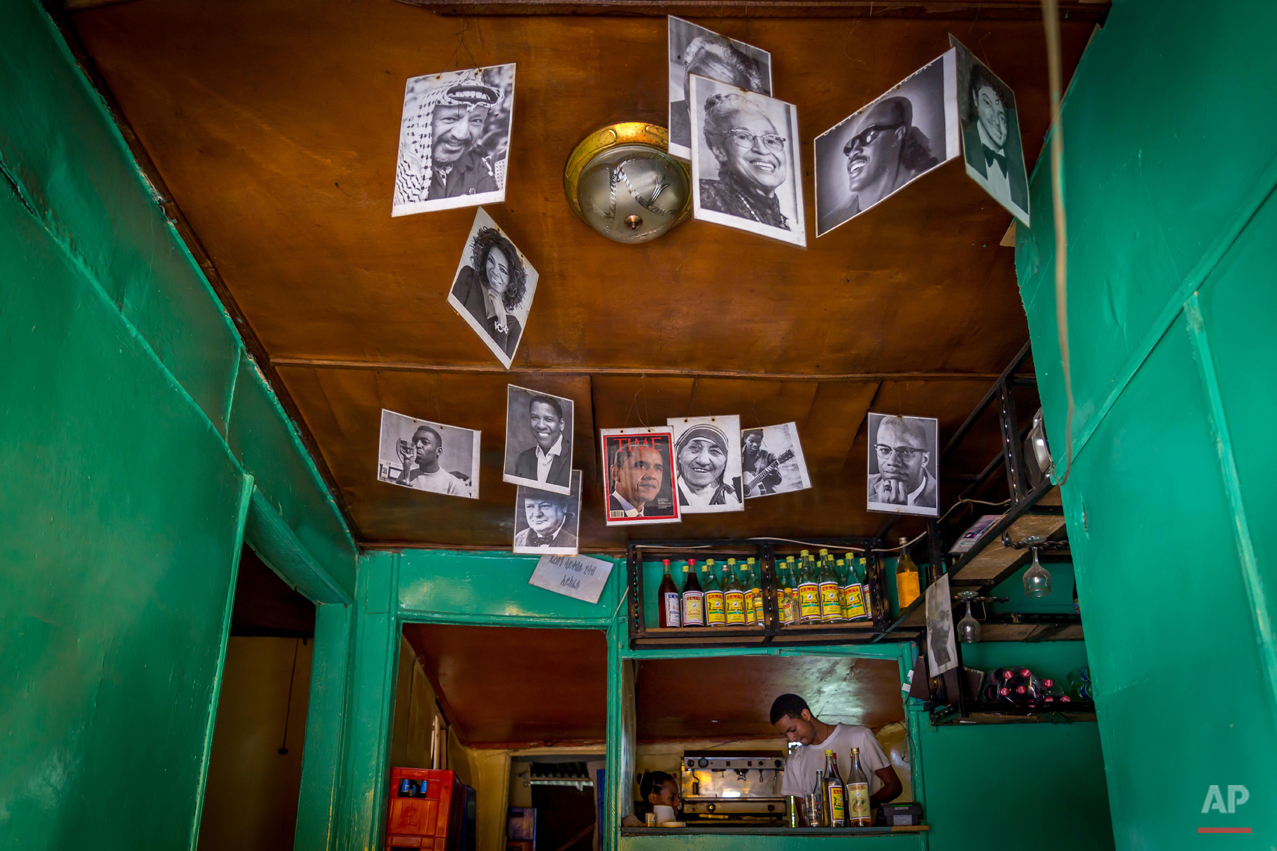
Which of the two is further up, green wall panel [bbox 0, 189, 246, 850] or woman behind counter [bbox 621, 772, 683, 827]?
green wall panel [bbox 0, 189, 246, 850]

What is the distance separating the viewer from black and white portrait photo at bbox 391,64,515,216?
2301 millimetres

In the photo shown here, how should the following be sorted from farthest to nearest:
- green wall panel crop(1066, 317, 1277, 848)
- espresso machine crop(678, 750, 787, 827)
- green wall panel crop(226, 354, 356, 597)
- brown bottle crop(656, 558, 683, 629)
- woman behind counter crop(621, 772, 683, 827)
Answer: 1. espresso machine crop(678, 750, 787, 827)
2. woman behind counter crop(621, 772, 683, 827)
3. brown bottle crop(656, 558, 683, 629)
4. green wall panel crop(226, 354, 356, 597)
5. green wall panel crop(1066, 317, 1277, 848)

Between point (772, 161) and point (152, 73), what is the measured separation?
1.60m

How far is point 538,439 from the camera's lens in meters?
3.80

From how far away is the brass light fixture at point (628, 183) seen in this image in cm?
262

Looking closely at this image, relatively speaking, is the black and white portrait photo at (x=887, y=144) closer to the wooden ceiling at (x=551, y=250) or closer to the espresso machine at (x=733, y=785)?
the wooden ceiling at (x=551, y=250)

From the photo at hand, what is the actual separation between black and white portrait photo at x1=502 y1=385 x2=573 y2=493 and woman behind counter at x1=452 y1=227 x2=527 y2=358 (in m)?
0.72

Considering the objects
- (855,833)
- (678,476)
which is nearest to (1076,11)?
(678,476)

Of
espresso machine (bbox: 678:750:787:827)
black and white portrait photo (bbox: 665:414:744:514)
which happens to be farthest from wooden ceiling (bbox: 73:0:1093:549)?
espresso machine (bbox: 678:750:787:827)

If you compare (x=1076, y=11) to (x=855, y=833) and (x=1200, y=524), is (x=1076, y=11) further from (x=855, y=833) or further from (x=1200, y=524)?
(x=855, y=833)

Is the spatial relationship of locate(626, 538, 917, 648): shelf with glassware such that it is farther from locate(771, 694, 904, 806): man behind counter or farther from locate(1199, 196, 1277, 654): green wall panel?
locate(1199, 196, 1277, 654): green wall panel

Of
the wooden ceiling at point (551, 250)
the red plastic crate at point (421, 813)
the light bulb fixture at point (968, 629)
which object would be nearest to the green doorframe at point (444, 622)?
the red plastic crate at point (421, 813)

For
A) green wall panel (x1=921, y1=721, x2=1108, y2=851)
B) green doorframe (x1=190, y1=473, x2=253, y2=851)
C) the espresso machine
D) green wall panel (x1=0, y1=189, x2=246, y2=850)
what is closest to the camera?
green wall panel (x1=0, y1=189, x2=246, y2=850)

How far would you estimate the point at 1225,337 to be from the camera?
1681 mm
